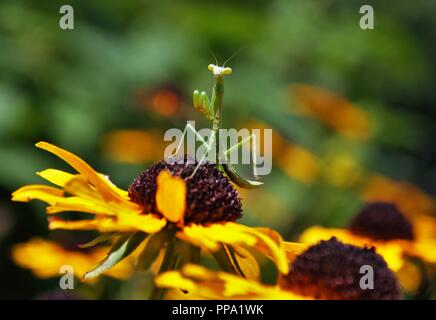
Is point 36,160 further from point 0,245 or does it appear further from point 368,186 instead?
point 368,186

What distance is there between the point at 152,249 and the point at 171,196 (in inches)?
3.8

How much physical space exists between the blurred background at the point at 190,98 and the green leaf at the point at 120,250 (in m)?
1.42

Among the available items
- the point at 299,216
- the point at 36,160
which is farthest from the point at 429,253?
the point at 36,160

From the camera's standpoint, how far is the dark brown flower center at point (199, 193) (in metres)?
1.36

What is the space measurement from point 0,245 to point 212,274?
7.41 ft

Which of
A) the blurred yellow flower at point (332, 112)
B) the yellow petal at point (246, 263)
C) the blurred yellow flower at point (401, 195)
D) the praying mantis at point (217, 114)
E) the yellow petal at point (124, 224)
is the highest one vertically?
the blurred yellow flower at point (332, 112)

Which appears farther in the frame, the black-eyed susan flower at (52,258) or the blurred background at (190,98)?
the blurred background at (190,98)

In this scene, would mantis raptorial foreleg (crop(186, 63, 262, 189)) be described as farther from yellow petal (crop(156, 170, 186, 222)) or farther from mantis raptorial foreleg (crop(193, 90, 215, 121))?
yellow petal (crop(156, 170, 186, 222))

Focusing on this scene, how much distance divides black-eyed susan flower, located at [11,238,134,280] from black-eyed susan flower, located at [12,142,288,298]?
1.01 meters

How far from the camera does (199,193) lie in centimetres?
138

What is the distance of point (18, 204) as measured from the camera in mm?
3193

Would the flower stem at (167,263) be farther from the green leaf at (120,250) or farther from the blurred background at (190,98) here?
the blurred background at (190,98)

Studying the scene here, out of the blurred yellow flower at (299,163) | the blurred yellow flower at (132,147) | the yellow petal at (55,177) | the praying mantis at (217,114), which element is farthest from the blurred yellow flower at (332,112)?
the yellow petal at (55,177)

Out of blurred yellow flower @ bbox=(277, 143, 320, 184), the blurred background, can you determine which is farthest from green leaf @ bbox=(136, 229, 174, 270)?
blurred yellow flower @ bbox=(277, 143, 320, 184)
